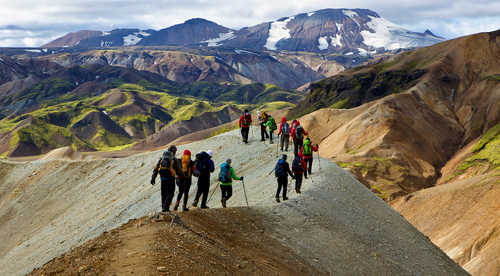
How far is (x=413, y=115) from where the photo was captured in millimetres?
93625

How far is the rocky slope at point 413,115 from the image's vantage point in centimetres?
7206

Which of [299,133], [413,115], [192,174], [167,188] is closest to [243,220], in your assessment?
[192,174]

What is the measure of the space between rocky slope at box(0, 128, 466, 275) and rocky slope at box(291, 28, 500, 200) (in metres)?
33.4

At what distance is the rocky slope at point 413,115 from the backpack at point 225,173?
45.0 metres

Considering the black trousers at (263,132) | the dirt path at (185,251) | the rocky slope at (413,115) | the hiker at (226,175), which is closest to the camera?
the dirt path at (185,251)

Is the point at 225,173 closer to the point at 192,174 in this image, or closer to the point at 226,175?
the point at 226,175

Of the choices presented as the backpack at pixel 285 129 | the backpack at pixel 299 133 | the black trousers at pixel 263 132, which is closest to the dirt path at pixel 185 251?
the backpack at pixel 299 133

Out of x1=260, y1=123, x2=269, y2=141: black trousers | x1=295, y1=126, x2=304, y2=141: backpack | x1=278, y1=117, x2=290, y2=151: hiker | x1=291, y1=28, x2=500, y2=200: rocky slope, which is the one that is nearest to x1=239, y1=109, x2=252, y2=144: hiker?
x1=260, y1=123, x2=269, y2=141: black trousers

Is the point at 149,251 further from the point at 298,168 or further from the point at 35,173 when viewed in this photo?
the point at 35,173

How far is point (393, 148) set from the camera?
254 feet

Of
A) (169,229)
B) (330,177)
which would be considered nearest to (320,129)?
(330,177)

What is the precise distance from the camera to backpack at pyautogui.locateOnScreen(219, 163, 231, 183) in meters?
19.6

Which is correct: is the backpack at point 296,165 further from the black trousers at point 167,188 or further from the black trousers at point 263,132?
the black trousers at point 263,132

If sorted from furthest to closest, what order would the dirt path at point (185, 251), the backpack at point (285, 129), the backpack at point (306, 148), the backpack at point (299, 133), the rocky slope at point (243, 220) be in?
the backpack at point (285, 129) → the backpack at point (299, 133) → the backpack at point (306, 148) → the rocky slope at point (243, 220) → the dirt path at point (185, 251)
